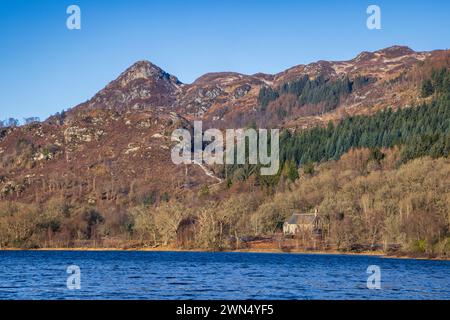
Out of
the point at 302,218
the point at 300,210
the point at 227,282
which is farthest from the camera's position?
the point at 300,210

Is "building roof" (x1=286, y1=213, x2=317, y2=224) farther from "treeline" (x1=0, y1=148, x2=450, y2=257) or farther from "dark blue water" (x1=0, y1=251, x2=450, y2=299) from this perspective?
"dark blue water" (x1=0, y1=251, x2=450, y2=299)

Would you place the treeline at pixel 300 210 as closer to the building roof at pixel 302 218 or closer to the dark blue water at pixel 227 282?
the building roof at pixel 302 218

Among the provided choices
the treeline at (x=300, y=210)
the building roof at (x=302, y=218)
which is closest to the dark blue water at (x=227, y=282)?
the treeline at (x=300, y=210)

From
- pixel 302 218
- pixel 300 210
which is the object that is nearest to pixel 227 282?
pixel 302 218

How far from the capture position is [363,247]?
13275cm

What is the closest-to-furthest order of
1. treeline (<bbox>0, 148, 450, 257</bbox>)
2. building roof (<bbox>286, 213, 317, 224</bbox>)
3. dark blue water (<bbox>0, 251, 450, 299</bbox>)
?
1. dark blue water (<bbox>0, 251, 450, 299</bbox>)
2. treeline (<bbox>0, 148, 450, 257</bbox>)
3. building roof (<bbox>286, 213, 317, 224</bbox>)

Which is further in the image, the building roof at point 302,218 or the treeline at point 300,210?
the building roof at point 302,218

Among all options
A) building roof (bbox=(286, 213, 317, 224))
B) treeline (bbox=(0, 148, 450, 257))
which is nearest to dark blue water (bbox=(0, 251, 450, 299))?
treeline (bbox=(0, 148, 450, 257))

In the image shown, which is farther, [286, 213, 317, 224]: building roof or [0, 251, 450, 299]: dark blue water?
[286, 213, 317, 224]: building roof

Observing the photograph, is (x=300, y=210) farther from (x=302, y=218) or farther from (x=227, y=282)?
(x=227, y=282)

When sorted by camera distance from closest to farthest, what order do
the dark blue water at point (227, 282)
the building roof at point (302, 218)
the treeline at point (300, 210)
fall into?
the dark blue water at point (227, 282) → the treeline at point (300, 210) → the building roof at point (302, 218)

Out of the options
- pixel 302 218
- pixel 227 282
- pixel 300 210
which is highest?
pixel 300 210
